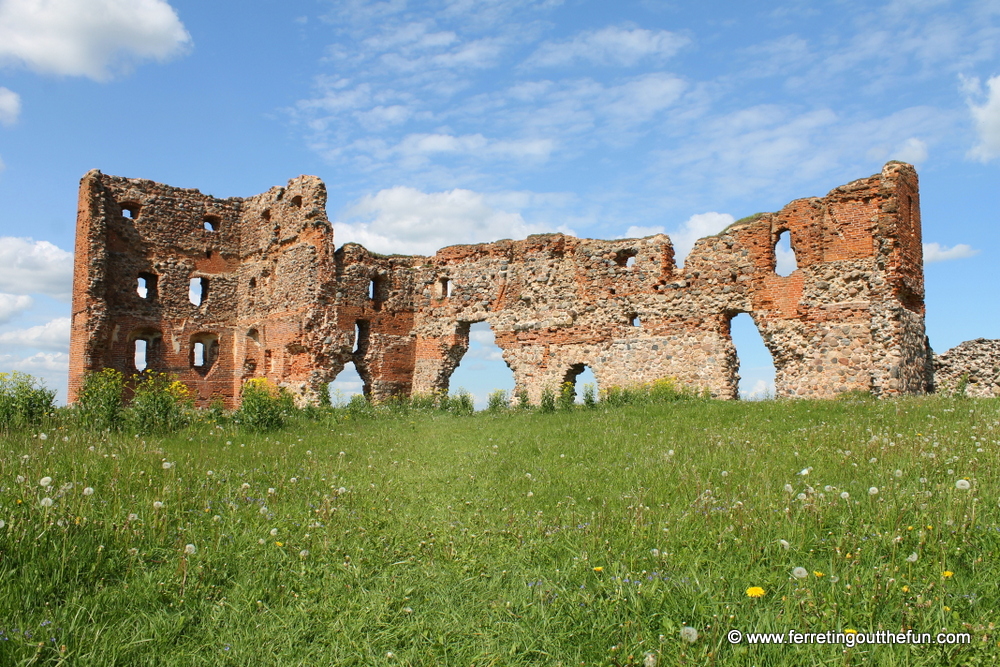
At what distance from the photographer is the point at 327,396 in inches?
794

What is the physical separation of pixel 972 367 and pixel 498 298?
548 inches

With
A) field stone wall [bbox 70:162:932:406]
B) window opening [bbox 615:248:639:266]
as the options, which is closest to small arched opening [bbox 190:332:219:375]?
field stone wall [bbox 70:162:932:406]

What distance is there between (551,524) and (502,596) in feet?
4.15

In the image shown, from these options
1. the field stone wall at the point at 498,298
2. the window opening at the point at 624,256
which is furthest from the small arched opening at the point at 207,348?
the window opening at the point at 624,256

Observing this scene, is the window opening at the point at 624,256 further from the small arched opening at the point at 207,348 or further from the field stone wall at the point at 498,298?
the small arched opening at the point at 207,348

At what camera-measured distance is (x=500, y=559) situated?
479 cm

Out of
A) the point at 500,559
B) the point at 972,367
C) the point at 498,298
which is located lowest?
the point at 500,559

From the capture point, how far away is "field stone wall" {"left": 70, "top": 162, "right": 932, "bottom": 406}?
16578 mm

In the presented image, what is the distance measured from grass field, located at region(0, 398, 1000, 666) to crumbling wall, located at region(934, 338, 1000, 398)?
12.8 m

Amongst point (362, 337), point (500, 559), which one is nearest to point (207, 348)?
point (362, 337)

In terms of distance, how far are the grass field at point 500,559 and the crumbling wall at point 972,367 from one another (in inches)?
504

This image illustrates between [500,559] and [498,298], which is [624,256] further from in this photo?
[500,559]

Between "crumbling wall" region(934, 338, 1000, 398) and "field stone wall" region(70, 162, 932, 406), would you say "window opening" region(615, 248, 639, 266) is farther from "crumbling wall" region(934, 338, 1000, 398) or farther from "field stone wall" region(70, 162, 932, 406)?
"crumbling wall" region(934, 338, 1000, 398)

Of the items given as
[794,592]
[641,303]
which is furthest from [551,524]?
[641,303]
